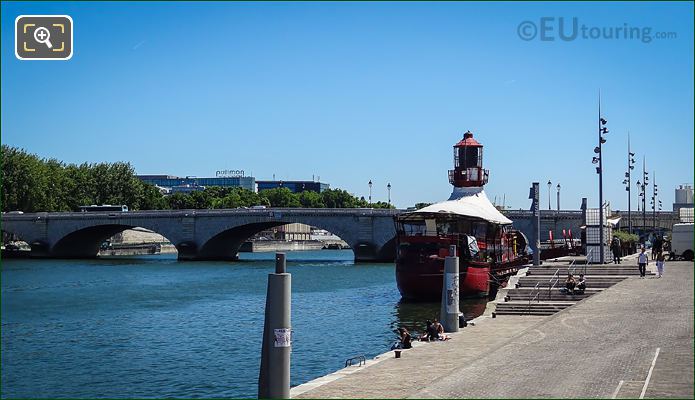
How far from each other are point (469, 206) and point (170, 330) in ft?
87.5

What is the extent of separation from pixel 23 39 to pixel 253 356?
70.8 ft

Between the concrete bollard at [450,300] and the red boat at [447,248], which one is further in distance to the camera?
the red boat at [447,248]

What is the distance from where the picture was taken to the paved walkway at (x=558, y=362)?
20.6 meters

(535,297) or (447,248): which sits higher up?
(447,248)

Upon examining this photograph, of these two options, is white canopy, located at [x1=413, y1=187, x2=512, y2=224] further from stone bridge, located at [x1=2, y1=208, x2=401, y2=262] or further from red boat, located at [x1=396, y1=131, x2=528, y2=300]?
stone bridge, located at [x1=2, y1=208, x2=401, y2=262]

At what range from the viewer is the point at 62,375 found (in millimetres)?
32000

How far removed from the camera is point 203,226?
11750cm

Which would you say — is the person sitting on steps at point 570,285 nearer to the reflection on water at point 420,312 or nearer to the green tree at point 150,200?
the reflection on water at point 420,312

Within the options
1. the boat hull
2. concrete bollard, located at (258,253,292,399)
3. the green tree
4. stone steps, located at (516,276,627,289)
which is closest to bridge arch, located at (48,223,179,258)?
the green tree

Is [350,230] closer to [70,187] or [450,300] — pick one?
[70,187]

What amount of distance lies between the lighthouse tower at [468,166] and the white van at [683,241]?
62.0 feet

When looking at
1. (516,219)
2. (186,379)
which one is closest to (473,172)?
(516,219)

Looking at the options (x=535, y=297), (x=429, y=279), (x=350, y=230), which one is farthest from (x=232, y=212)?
(x=535, y=297)

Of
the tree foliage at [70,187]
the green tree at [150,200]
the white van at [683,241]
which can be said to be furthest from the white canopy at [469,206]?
the green tree at [150,200]
